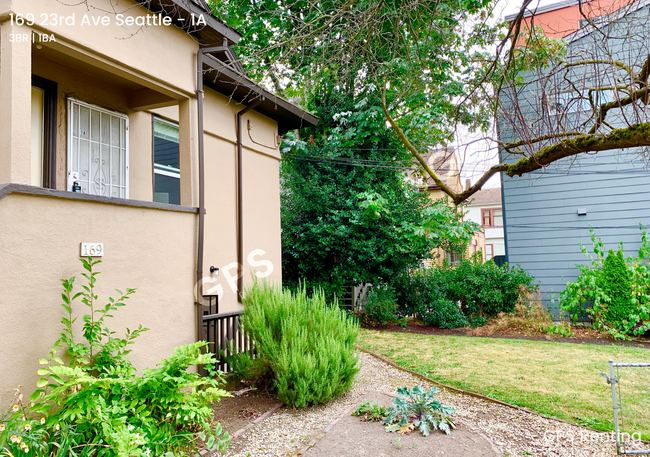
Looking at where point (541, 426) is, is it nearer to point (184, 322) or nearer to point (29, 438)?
A: point (184, 322)

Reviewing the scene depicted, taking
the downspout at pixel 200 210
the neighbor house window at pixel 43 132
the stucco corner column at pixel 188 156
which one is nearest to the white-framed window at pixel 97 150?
the neighbor house window at pixel 43 132

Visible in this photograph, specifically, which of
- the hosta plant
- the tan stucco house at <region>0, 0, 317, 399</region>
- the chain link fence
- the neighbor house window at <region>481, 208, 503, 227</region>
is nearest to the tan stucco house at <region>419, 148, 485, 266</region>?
the neighbor house window at <region>481, 208, 503, 227</region>

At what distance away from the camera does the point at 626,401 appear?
15.6 ft

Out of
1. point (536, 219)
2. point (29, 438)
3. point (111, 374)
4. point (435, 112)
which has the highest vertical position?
point (435, 112)

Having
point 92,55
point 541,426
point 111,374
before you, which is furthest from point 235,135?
point 541,426

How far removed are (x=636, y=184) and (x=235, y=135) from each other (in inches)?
377

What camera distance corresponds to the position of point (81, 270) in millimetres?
3754

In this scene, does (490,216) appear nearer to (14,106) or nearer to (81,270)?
(81,270)

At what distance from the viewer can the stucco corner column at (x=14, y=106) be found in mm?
3301

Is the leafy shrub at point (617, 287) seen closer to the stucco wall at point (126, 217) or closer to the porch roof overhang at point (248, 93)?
the porch roof overhang at point (248, 93)

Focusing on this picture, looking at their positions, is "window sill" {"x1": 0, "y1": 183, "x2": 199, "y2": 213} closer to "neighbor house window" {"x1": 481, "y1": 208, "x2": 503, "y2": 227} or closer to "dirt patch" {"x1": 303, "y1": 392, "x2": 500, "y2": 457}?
"dirt patch" {"x1": 303, "y1": 392, "x2": 500, "y2": 457}

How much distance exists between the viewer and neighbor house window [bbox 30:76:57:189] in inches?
188

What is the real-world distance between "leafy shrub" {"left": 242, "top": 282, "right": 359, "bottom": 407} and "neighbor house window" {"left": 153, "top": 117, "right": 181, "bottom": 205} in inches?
86.3

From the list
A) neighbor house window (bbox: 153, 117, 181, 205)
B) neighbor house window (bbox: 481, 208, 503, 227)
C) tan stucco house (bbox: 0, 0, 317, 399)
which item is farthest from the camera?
neighbor house window (bbox: 481, 208, 503, 227)
